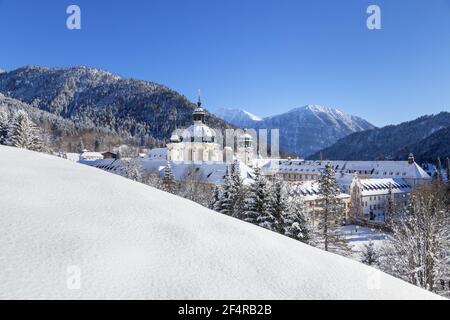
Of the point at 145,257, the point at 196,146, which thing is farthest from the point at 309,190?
the point at 145,257

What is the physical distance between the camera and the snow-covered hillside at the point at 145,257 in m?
4.38

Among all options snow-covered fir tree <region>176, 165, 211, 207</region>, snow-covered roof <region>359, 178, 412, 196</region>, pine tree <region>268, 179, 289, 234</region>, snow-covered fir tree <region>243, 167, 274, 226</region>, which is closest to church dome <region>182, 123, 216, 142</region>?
snow-covered fir tree <region>176, 165, 211, 207</region>

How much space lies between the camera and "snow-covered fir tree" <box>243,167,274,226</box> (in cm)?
2266

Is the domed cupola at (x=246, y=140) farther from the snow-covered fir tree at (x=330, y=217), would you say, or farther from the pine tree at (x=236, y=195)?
the pine tree at (x=236, y=195)

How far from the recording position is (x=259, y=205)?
23297 millimetres

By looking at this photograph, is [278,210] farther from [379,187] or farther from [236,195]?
[379,187]

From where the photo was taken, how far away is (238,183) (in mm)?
30047

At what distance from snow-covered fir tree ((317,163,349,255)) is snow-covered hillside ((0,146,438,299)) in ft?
71.3

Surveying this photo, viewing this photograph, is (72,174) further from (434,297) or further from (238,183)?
(238,183)

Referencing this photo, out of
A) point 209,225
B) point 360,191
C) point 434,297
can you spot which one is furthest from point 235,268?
point 360,191

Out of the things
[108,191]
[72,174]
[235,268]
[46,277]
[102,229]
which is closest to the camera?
[46,277]

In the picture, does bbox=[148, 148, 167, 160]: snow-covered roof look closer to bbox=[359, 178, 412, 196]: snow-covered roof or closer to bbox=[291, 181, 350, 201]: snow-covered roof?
bbox=[291, 181, 350, 201]: snow-covered roof

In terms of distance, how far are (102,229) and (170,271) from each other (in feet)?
5.74
